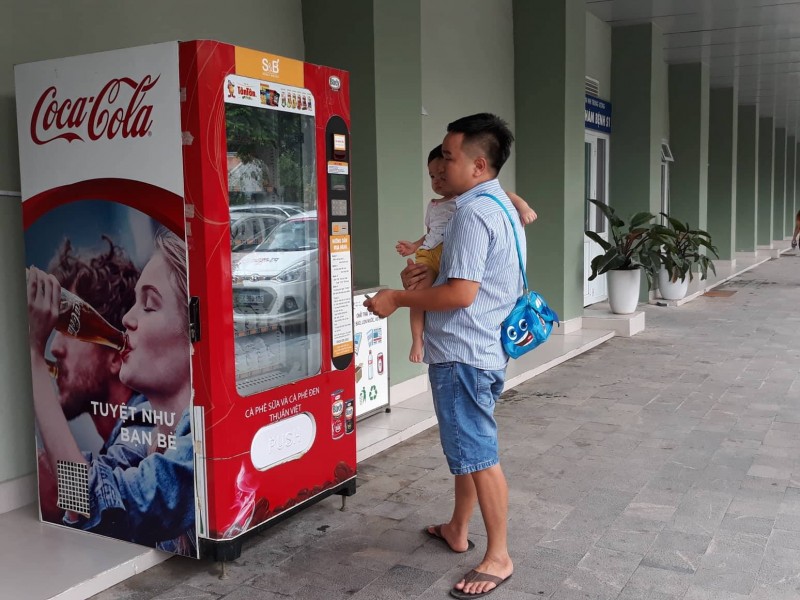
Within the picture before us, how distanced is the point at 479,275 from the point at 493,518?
865mm

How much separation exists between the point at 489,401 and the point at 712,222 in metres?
14.0

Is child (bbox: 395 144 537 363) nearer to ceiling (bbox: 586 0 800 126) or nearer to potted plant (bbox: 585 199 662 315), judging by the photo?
potted plant (bbox: 585 199 662 315)

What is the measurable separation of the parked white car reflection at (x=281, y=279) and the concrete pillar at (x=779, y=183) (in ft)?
76.4

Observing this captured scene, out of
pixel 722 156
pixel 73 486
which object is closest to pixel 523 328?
pixel 73 486

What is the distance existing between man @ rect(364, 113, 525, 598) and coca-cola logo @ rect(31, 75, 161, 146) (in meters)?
1.03

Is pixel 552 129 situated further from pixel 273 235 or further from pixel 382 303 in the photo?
pixel 382 303

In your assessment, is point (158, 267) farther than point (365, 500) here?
No

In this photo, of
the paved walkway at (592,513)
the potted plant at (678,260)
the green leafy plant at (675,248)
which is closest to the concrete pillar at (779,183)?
the potted plant at (678,260)

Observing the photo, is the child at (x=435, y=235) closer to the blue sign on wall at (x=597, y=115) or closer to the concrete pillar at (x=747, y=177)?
the blue sign on wall at (x=597, y=115)

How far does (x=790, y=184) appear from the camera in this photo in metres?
27.5

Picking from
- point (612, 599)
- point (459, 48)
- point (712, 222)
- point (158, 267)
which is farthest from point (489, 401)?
point (712, 222)

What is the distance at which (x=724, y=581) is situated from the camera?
281 centimetres

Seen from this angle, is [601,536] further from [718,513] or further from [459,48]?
[459,48]

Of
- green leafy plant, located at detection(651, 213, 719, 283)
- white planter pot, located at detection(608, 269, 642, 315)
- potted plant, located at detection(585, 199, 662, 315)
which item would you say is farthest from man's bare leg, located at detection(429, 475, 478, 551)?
green leafy plant, located at detection(651, 213, 719, 283)
